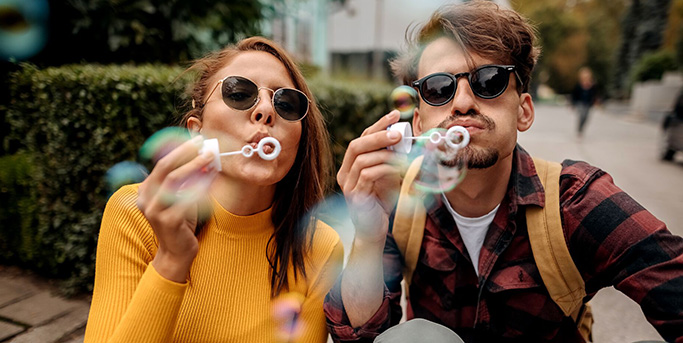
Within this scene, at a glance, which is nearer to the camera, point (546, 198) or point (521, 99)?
point (546, 198)

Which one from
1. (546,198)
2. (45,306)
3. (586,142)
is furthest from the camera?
(586,142)

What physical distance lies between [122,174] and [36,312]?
88cm

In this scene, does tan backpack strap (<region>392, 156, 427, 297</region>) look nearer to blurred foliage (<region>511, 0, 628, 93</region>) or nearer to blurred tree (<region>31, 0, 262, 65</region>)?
blurred tree (<region>31, 0, 262, 65</region>)

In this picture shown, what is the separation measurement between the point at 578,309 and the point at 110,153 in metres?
2.52

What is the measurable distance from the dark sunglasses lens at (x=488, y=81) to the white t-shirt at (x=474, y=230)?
0.45m

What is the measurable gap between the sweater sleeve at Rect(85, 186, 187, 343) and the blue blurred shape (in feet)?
7.52

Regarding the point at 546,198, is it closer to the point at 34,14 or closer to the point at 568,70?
the point at 34,14

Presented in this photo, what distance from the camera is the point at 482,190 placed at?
1764mm

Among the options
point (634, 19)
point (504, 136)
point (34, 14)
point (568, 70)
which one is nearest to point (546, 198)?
point (504, 136)

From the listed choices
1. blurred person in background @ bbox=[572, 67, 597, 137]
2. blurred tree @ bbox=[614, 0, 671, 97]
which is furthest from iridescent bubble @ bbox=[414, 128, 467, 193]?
blurred tree @ bbox=[614, 0, 671, 97]

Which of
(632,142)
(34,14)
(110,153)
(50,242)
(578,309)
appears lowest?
(632,142)

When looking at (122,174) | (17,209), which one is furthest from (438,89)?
(17,209)

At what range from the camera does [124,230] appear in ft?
4.82

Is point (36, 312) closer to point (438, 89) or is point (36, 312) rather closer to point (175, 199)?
point (175, 199)
